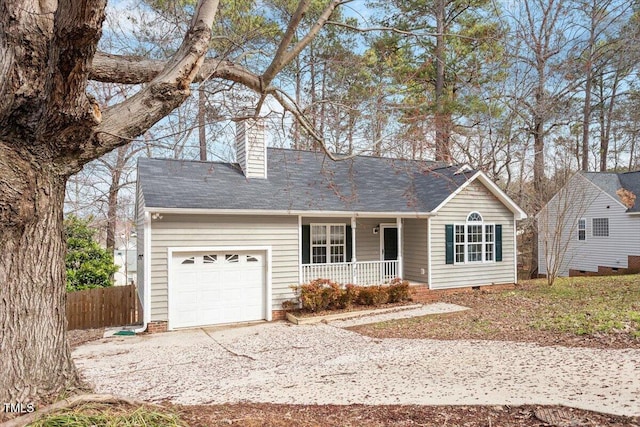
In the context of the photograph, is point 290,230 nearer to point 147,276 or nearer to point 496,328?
point 147,276

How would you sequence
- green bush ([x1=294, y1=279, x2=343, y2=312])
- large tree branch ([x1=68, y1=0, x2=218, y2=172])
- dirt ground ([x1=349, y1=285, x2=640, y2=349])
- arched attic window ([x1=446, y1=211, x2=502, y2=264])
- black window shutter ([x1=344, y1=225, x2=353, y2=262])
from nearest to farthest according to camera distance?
large tree branch ([x1=68, y1=0, x2=218, y2=172])
dirt ground ([x1=349, y1=285, x2=640, y2=349])
green bush ([x1=294, y1=279, x2=343, y2=312])
black window shutter ([x1=344, y1=225, x2=353, y2=262])
arched attic window ([x1=446, y1=211, x2=502, y2=264])

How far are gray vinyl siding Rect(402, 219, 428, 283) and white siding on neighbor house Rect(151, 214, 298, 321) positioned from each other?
→ 4480 millimetres

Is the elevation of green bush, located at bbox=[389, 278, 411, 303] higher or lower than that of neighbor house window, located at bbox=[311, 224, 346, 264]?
lower

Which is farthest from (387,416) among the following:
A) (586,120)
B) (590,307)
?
(586,120)

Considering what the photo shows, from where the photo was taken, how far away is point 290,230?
11781 millimetres

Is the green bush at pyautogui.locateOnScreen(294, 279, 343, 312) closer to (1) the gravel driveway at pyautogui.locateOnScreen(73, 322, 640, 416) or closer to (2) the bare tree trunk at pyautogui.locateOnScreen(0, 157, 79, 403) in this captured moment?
(1) the gravel driveway at pyautogui.locateOnScreen(73, 322, 640, 416)

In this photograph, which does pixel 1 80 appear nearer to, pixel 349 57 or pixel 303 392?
pixel 303 392

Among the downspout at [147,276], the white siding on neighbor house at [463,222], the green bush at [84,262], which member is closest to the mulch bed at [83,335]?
the downspout at [147,276]

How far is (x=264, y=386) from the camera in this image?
19.3 feet

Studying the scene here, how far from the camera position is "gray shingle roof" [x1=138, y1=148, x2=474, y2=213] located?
11.0 metres

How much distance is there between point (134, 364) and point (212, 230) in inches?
158

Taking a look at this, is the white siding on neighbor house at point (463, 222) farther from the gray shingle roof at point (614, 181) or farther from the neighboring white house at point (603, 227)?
the gray shingle roof at point (614, 181)

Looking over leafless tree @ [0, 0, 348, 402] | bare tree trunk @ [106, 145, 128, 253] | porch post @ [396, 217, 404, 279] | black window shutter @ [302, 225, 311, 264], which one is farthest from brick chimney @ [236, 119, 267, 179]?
leafless tree @ [0, 0, 348, 402]

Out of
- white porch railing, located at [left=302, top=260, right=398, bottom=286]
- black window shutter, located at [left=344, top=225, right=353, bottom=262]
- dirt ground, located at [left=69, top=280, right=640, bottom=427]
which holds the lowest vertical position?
dirt ground, located at [left=69, top=280, right=640, bottom=427]
